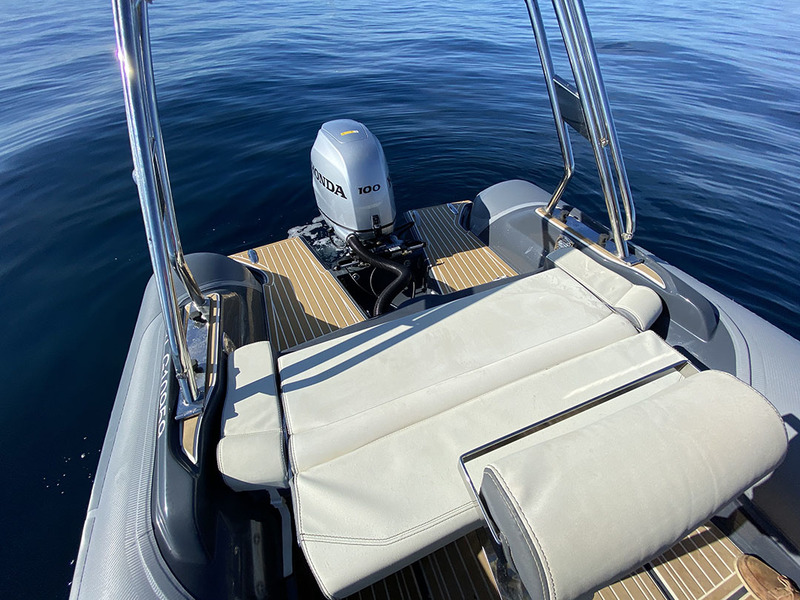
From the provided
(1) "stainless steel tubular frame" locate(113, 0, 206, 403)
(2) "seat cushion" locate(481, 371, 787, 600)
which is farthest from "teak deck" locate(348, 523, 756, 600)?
(1) "stainless steel tubular frame" locate(113, 0, 206, 403)

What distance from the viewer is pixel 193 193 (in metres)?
4.60

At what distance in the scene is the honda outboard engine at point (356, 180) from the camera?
8.46 feet

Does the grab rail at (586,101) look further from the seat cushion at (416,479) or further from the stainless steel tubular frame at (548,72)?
the seat cushion at (416,479)

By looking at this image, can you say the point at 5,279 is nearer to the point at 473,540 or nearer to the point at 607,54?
the point at 473,540

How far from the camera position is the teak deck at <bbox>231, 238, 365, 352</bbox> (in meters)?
2.42

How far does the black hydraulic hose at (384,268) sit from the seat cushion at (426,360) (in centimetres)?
72

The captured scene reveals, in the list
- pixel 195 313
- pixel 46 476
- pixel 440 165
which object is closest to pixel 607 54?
pixel 440 165

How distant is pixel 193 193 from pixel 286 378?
3.96 metres

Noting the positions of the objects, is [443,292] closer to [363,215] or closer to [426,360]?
[363,215]

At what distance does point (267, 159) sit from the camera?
5277 mm

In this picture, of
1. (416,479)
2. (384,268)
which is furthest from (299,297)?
(416,479)

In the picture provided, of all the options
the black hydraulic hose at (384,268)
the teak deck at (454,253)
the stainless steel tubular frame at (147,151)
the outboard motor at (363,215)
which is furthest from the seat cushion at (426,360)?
the teak deck at (454,253)

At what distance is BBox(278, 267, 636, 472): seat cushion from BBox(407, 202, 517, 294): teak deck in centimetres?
101

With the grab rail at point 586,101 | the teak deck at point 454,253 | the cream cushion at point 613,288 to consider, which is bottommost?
the teak deck at point 454,253
